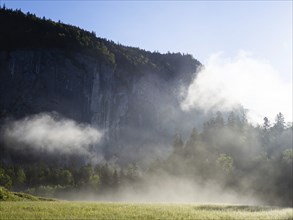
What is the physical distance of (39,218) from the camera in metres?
28.5

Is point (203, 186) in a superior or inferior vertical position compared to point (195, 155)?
inferior

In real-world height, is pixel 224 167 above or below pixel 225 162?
below

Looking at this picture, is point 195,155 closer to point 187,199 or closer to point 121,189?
point 187,199

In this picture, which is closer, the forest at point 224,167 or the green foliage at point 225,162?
the forest at point 224,167

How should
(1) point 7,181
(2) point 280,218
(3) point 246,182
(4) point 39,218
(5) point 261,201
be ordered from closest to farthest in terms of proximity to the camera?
(4) point 39,218 → (2) point 280,218 → (5) point 261,201 → (3) point 246,182 → (1) point 7,181

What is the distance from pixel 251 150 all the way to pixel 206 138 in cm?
1616

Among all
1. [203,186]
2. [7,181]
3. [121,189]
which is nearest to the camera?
[203,186]

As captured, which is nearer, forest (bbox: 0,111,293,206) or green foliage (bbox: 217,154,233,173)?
forest (bbox: 0,111,293,206)

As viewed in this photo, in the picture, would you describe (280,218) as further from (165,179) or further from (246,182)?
(165,179)

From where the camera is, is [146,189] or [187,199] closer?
[187,199]

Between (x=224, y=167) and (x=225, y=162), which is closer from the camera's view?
(x=224, y=167)

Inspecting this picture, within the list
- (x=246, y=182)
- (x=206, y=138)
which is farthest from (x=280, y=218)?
(x=206, y=138)

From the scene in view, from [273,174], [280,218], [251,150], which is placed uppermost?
[251,150]

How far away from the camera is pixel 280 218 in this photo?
37.0 meters
